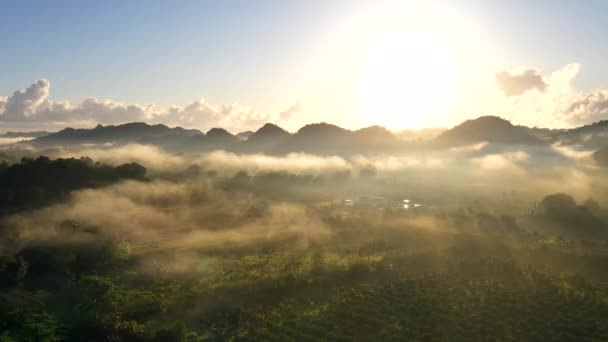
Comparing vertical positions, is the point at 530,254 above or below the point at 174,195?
below

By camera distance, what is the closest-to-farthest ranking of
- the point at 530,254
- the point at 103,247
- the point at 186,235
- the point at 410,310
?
the point at 410,310
the point at 103,247
the point at 530,254
the point at 186,235

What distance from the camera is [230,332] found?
69.1 m

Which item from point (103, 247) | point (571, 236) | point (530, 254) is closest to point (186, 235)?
point (103, 247)

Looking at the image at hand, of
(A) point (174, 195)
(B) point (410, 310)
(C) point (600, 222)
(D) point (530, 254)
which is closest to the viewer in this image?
(B) point (410, 310)

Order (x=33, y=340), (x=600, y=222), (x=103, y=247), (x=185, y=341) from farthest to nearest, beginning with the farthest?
(x=600, y=222) → (x=103, y=247) → (x=185, y=341) → (x=33, y=340)

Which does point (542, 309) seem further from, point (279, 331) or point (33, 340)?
point (33, 340)

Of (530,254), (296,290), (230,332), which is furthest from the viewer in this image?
(530,254)

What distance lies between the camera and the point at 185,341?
63625mm

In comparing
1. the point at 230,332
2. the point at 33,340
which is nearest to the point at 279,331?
the point at 230,332

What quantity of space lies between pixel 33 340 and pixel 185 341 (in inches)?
777

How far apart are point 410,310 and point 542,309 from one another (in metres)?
24.4

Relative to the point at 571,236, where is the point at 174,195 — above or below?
above

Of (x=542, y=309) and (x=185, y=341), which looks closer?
(x=185, y=341)

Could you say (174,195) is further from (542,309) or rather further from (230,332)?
(542,309)
